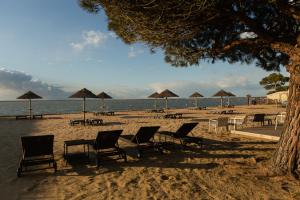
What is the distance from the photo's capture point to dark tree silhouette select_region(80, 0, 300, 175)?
536 cm

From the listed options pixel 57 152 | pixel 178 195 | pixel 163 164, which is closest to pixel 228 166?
pixel 163 164

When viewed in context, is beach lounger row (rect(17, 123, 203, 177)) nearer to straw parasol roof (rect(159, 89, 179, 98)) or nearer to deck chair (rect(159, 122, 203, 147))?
deck chair (rect(159, 122, 203, 147))

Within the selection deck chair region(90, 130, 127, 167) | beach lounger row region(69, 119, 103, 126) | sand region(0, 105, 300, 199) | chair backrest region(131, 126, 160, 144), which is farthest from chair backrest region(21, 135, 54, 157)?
beach lounger row region(69, 119, 103, 126)

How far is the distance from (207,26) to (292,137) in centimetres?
322

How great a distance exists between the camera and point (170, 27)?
5.77 meters

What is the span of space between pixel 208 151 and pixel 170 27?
4108 millimetres

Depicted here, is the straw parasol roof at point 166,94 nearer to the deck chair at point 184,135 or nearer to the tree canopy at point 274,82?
the deck chair at point 184,135

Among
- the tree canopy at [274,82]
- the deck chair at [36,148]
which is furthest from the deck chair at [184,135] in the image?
the tree canopy at [274,82]

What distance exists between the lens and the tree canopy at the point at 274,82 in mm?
53312

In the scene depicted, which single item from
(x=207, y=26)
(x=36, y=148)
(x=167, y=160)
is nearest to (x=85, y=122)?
(x=167, y=160)

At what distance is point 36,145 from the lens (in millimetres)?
6105

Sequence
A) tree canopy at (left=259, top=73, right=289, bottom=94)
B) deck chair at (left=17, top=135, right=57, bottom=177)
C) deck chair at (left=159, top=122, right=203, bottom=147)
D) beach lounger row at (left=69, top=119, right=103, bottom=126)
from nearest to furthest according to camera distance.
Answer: deck chair at (left=17, top=135, right=57, bottom=177), deck chair at (left=159, top=122, right=203, bottom=147), beach lounger row at (left=69, top=119, right=103, bottom=126), tree canopy at (left=259, top=73, right=289, bottom=94)

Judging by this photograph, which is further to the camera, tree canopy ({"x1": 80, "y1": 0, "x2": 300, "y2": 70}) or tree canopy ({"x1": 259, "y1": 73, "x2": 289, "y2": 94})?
tree canopy ({"x1": 259, "y1": 73, "x2": 289, "y2": 94})

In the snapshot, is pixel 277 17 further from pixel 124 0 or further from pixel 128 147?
pixel 128 147
